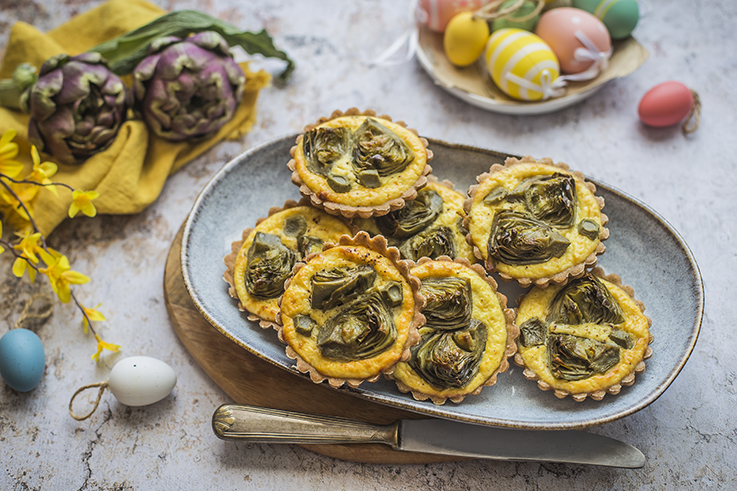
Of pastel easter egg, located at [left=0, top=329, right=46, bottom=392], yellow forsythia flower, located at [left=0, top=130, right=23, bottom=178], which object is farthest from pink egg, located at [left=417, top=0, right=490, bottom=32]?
pastel easter egg, located at [left=0, top=329, right=46, bottom=392]

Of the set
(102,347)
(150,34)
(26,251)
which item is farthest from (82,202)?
(150,34)

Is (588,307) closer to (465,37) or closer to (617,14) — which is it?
(465,37)

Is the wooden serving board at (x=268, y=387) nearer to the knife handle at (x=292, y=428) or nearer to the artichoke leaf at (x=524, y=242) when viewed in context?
the knife handle at (x=292, y=428)

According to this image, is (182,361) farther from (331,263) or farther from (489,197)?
(489,197)

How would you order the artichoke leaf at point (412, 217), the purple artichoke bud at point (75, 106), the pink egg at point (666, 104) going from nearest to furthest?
the artichoke leaf at point (412, 217) → the purple artichoke bud at point (75, 106) → the pink egg at point (666, 104)

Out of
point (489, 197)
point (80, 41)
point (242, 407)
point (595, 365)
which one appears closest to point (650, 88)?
point (489, 197)

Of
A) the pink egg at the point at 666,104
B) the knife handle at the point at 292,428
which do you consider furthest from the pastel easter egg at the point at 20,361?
the pink egg at the point at 666,104
